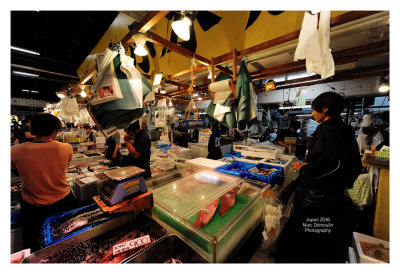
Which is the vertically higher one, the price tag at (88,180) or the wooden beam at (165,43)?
the wooden beam at (165,43)

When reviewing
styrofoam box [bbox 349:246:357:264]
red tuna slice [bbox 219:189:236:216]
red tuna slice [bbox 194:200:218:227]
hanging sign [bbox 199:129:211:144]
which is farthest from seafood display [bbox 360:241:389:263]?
hanging sign [bbox 199:129:211:144]

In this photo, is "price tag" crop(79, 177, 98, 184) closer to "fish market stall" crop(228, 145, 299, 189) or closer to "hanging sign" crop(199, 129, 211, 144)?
"fish market stall" crop(228, 145, 299, 189)

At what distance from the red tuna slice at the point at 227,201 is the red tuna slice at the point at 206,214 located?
100 mm

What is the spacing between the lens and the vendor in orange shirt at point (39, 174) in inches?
73.3

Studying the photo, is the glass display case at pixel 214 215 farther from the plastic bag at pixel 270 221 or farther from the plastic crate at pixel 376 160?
the plastic crate at pixel 376 160

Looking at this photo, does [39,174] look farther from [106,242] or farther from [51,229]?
[106,242]

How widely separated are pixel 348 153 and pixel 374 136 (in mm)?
5457

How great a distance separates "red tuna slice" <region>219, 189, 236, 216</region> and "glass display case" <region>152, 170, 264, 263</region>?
1.6 inches

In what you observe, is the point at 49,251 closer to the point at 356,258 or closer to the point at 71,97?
the point at 356,258

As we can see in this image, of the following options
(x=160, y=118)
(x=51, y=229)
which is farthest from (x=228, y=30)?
(x=51, y=229)

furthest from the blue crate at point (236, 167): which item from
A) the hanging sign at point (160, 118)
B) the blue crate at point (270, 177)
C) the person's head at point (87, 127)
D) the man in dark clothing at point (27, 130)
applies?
the person's head at point (87, 127)

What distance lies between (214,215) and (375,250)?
2.48 meters

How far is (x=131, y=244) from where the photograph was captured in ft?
5.04
